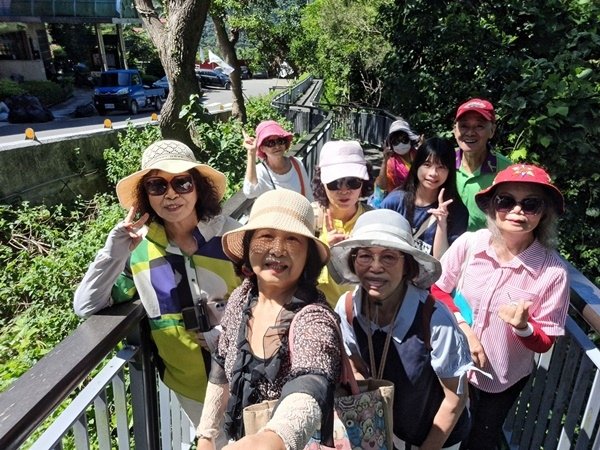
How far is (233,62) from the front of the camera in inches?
625

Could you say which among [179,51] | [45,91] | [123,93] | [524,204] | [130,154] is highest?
[179,51]

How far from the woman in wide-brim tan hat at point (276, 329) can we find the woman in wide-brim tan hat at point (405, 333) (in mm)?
228

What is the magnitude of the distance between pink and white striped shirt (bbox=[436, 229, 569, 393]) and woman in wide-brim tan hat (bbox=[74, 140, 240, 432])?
1.04 meters

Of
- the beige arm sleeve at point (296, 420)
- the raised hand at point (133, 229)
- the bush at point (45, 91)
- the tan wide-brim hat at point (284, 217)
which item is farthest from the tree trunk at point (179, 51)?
the bush at point (45, 91)

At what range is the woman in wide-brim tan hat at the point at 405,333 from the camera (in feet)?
5.81

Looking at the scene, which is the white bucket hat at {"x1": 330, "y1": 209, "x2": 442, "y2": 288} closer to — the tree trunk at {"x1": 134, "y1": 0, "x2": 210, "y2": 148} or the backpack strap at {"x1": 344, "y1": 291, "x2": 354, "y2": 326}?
the backpack strap at {"x1": 344, "y1": 291, "x2": 354, "y2": 326}

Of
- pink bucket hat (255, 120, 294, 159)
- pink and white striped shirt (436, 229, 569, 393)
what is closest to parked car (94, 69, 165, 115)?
pink bucket hat (255, 120, 294, 159)

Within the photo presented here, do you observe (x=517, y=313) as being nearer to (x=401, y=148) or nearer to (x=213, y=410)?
(x=213, y=410)

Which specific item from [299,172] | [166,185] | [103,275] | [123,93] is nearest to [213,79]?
[123,93]

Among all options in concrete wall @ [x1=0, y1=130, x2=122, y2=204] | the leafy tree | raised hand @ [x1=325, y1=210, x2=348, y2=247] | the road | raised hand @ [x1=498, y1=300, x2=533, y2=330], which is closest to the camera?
raised hand @ [x1=498, y1=300, x2=533, y2=330]

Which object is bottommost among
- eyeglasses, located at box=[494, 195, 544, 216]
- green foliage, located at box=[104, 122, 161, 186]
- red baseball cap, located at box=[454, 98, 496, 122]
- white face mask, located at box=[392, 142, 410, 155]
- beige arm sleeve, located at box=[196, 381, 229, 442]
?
green foliage, located at box=[104, 122, 161, 186]

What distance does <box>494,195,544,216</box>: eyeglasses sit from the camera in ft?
6.75

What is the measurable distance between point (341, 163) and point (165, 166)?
1.07 metres

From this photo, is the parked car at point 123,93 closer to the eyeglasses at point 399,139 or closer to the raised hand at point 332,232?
the eyeglasses at point 399,139
